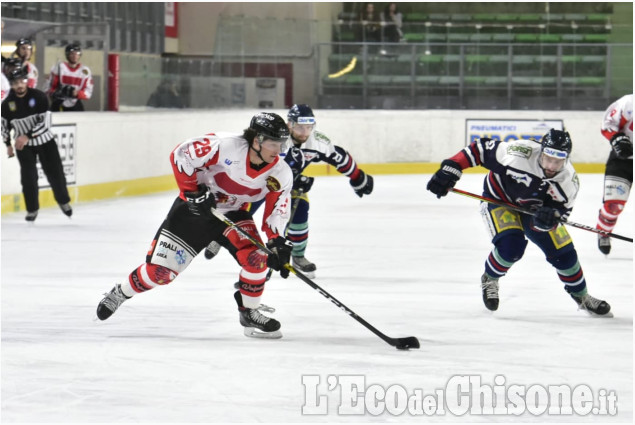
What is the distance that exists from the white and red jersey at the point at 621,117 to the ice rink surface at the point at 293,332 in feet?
2.73

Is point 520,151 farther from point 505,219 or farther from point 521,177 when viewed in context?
point 505,219

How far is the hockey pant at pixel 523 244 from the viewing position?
519 centimetres

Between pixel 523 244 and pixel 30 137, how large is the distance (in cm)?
482

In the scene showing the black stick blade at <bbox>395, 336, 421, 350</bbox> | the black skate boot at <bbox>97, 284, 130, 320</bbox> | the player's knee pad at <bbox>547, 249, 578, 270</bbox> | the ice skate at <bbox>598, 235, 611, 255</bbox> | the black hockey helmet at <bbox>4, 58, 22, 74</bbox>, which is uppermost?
the black hockey helmet at <bbox>4, 58, 22, 74</bbox>

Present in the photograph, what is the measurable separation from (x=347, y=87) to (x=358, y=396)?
10.3m

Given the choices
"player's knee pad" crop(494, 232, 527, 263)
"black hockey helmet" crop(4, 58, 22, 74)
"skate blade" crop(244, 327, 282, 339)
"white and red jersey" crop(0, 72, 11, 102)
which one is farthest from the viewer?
"black hockey helmet" crop(4, 58, 22, 74)

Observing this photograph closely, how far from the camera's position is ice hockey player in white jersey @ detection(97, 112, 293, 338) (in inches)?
178

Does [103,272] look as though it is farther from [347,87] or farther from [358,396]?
[347,87]

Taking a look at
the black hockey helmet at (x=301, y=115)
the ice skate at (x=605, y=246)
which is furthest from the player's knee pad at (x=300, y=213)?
the ice skate at (x=605, y=246)

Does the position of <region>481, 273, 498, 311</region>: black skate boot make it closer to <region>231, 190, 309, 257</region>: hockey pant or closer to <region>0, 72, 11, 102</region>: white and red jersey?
<region>231, 190, 309, 257</region>: hockey pant

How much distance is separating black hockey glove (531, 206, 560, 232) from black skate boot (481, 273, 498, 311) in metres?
0.43

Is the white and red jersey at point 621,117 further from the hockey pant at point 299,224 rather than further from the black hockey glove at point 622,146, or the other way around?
the hockey pant at point 299,224

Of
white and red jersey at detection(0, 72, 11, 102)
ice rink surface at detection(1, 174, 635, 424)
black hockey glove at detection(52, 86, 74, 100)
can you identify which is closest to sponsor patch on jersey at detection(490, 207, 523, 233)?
ice rink surface at detection(1, 174, 635, 424)

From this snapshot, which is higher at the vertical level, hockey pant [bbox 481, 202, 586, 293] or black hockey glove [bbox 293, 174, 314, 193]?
black hockey glove [bbox 293, 174, 314, 193]
